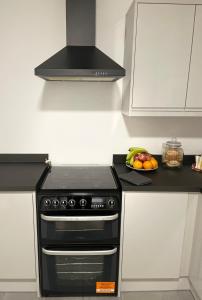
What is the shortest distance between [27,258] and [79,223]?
1.54 ft

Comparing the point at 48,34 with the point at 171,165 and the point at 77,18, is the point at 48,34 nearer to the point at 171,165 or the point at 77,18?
the point at 77,18

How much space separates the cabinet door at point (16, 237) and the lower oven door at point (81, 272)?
0.39 feet

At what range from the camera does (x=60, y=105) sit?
2.09 m

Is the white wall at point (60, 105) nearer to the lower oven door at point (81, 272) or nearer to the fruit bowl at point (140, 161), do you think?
the fruit bowl at point (140, 161)

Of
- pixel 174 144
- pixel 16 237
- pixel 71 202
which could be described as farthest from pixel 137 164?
pixel 16 237

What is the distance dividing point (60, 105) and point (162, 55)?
0.90m

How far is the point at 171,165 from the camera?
2066 millimetres

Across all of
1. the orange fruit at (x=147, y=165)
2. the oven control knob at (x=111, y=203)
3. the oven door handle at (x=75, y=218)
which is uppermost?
the orange fruit at (x=147, y=165)

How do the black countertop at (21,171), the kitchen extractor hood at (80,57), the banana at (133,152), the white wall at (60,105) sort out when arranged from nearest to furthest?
the kitchen extractor hood at (80,57) → the black countertop at (21,171) → the white wall at (60,105) → the banana at (133,152)

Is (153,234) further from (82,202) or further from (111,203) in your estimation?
(82,202)

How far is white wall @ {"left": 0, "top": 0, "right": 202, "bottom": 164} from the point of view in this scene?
1934 mm

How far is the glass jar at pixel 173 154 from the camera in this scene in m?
→ 2.06

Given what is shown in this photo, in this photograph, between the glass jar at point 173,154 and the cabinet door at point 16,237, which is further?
the glass jar at point 173,154

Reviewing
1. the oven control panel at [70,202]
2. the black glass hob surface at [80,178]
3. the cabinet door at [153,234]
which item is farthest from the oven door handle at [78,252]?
the black glass hob surface at [80,178]
